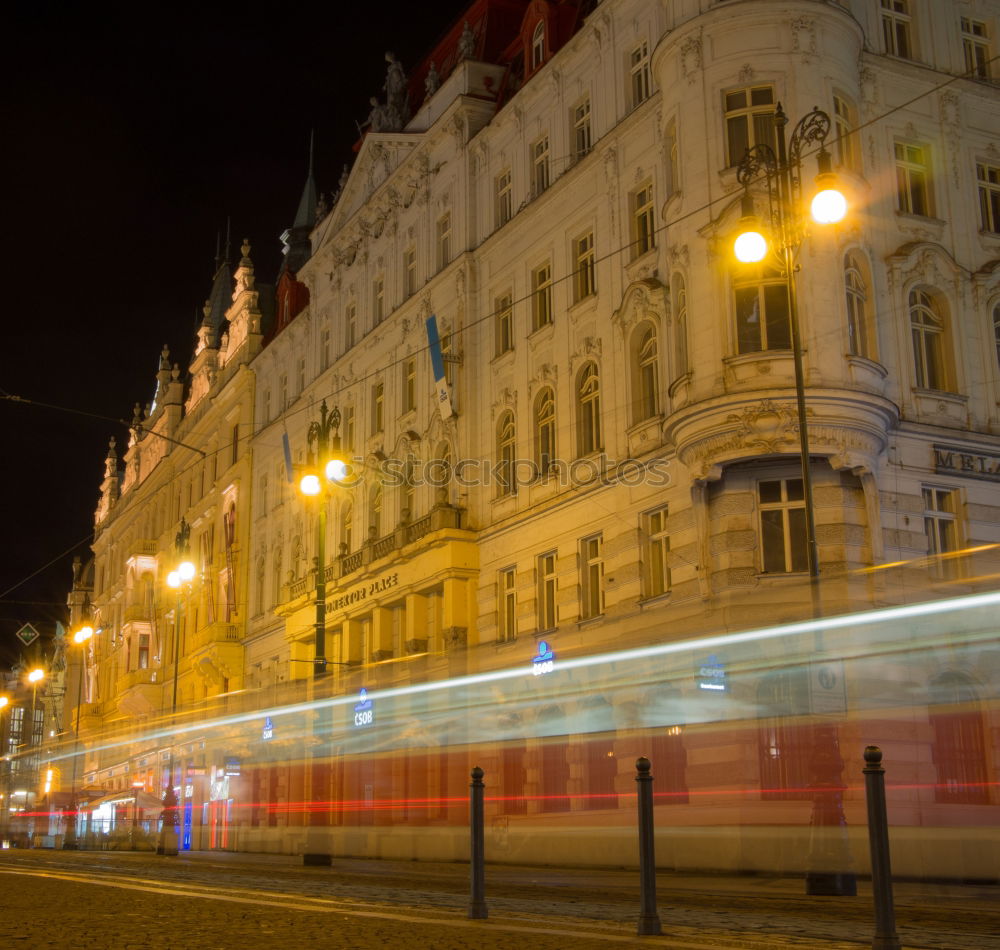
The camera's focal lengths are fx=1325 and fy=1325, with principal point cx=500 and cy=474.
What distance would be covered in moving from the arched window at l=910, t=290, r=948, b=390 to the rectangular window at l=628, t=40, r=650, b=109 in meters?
7.79

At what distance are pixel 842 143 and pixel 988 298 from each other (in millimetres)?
4412

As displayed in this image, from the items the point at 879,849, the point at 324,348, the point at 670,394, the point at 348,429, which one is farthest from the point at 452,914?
the point at 324,348

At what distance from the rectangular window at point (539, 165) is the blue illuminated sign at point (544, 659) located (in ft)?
57.0

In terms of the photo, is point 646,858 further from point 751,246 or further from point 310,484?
point 310,484

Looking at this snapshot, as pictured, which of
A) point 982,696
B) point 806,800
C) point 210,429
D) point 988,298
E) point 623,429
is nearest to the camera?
point 982,696

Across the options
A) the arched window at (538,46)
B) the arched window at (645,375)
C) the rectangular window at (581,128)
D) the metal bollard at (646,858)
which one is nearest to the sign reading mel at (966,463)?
the arched window at (645,375)

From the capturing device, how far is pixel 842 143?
25906 mm

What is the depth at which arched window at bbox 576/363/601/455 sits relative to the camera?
30016 mm

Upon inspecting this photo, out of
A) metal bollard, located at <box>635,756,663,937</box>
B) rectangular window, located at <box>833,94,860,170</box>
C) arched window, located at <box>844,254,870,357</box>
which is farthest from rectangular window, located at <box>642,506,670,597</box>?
metal bollard, located at <box>635,756,663,937</box>

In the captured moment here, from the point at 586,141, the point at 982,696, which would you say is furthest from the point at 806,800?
the point at 586,141

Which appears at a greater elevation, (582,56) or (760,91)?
(582,56)

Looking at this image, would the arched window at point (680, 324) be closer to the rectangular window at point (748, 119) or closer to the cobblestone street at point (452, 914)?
the rectangular window at point (748, 119)

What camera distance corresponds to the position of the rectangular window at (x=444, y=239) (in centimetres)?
3834

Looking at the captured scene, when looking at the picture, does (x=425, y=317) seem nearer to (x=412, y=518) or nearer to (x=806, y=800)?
(x=412, y=518)
